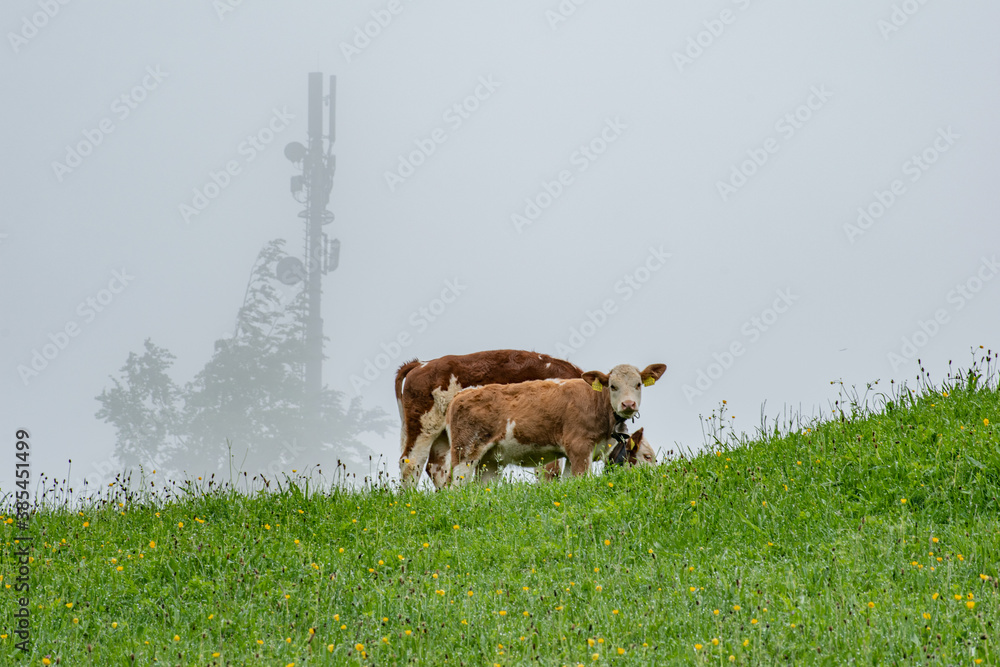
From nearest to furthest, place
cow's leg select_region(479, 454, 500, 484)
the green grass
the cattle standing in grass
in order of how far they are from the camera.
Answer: the green grass, the cattle standing in grass, cow's leg select_region(479, 454, 500, 484)

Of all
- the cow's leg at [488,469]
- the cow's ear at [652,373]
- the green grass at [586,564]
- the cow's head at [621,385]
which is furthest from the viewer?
the cow's leg at [488,469]

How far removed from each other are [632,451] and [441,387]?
378 cm

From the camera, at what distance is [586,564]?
25.9ft

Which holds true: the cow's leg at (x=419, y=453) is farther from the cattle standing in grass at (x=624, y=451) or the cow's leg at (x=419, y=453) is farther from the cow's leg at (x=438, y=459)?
the cattle standing in grass at (x=624, y=451)

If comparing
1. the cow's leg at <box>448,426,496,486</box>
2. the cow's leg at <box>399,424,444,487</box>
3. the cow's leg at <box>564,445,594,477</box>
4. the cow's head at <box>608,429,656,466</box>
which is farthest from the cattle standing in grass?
the cow's leg at <box>399,424,444,487</box>

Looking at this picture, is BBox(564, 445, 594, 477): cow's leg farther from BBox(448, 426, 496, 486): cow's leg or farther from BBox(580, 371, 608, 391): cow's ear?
BBox(448, 426, 496, 486): cow's leg

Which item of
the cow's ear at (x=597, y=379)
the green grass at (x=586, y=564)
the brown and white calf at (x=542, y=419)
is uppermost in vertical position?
the cow's ear at (x=597, y=379)

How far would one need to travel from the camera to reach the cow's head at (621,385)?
12.2 m

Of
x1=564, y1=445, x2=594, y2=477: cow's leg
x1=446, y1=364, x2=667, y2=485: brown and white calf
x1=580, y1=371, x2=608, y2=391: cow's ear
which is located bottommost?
x1=564, y1=445, x2=594, y2=477: cow's leg

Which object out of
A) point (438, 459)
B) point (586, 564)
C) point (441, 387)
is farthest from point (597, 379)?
point (586, 564)

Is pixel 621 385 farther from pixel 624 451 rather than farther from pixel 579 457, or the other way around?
pixel 579 457

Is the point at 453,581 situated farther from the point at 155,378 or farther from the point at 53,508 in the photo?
the point at 155,378

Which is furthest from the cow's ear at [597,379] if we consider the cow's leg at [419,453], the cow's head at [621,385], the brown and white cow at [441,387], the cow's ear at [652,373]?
the cow's leg at [419,453]

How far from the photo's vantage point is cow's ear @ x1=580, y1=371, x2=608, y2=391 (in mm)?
12516
